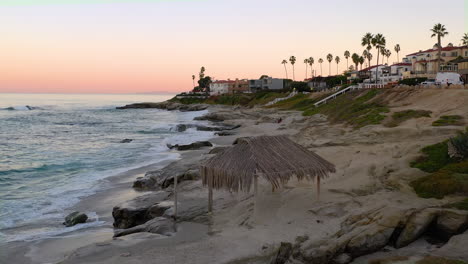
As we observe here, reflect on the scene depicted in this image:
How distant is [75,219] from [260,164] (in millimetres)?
7655

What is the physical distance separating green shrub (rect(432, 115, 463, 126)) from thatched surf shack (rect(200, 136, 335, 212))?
13650 millimetres

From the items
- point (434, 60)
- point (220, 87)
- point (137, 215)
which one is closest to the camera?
point (137, 215)

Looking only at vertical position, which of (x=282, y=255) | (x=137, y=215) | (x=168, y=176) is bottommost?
(x=137, y=215)

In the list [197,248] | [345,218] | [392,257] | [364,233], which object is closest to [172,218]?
[197,248]

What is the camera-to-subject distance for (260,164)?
1238 cm

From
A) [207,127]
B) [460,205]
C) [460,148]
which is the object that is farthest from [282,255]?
[207,127]

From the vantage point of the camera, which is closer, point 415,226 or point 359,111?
point 415,226

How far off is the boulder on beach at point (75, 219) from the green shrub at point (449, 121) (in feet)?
65.6

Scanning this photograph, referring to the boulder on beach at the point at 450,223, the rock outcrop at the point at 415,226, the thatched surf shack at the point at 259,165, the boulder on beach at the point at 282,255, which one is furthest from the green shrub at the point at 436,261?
the thatched surf shack at the point at 259,165

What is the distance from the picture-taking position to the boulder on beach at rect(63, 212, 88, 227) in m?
15.0

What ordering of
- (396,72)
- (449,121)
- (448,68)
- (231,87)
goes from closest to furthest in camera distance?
(449,121) < (448,68) < (396,72) < (231,87)

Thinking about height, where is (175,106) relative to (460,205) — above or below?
below

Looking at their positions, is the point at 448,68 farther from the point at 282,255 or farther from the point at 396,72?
the point at 282,255

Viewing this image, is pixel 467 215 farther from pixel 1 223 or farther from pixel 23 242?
pixel 1 223
